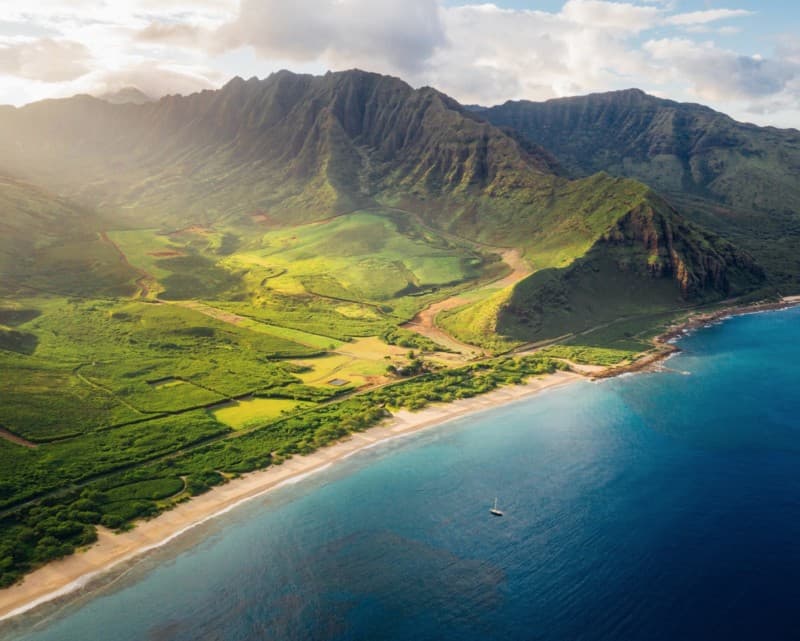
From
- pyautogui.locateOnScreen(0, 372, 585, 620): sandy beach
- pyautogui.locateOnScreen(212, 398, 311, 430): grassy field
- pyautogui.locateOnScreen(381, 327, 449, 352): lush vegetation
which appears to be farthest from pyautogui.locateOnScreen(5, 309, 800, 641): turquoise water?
pyautogui.locateOnScreen(381, 327, 449, 352): lush vegetation

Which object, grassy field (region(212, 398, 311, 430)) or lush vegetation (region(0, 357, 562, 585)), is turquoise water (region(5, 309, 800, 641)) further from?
grassy field (region(212, 398, 311, 430))

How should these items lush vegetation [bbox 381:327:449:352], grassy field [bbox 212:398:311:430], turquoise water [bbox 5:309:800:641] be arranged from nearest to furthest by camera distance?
turquoise water [bbox 5:309:800:641] < grassy field [bbox 212:398:311:430] < lush vegetation [bbox 381:327:449:352]

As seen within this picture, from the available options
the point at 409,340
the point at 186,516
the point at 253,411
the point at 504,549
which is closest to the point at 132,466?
the point at 186,516

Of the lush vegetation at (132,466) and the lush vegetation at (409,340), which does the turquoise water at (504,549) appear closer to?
the lush vegetation at (132,466)

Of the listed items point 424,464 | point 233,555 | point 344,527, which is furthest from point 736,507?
point 233,555

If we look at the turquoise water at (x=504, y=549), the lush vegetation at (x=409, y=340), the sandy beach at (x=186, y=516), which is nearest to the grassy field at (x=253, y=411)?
the sandy beach at (x=186, y=516)

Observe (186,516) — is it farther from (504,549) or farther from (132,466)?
(504,549)

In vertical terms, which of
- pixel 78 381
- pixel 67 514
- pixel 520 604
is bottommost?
pixel 520 604

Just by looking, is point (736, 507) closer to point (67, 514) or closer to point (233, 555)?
point (233, 555)
